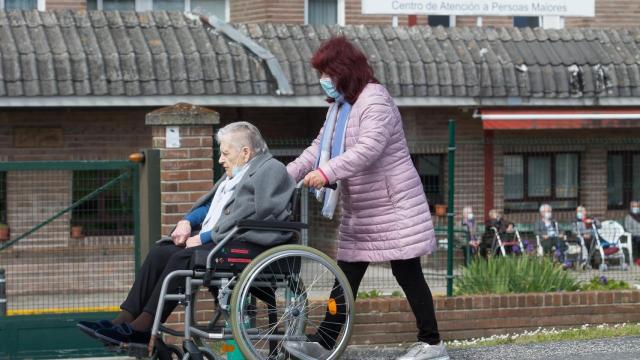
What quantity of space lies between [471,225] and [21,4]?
8.71 metres

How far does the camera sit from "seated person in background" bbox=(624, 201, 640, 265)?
1382 cm

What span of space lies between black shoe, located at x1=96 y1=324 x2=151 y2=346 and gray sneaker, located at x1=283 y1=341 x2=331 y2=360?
2.60 ft

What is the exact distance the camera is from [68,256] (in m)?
10.5

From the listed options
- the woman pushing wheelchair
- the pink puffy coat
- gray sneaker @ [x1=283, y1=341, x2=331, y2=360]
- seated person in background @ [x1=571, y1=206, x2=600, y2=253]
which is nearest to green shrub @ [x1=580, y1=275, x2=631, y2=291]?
seated person in background @ [x1=571, y1=206, x2=600, y2=253]

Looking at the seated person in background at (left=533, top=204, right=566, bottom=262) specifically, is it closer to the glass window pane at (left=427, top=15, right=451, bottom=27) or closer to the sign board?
the sign board

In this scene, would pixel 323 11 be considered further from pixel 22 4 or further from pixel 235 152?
pixel 235 152

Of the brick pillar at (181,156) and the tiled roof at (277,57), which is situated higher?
the tiled roof at (277,57)

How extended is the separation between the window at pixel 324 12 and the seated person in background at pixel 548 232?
8.08 meters

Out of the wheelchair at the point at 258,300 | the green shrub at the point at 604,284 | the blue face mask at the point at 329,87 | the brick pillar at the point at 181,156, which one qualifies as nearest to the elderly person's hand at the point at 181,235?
the wheelchair at the point at 258,300

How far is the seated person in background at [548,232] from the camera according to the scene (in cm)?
1262

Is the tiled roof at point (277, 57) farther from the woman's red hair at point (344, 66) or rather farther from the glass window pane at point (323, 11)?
the woman's red hair at point (344, 66)

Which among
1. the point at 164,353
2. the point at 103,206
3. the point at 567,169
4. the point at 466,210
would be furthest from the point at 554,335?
the point at 567,169

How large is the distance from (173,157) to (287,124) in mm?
9732

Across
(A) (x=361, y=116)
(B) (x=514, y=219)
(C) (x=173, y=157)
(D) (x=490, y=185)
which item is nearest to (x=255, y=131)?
(A) (x=361, y=116)
